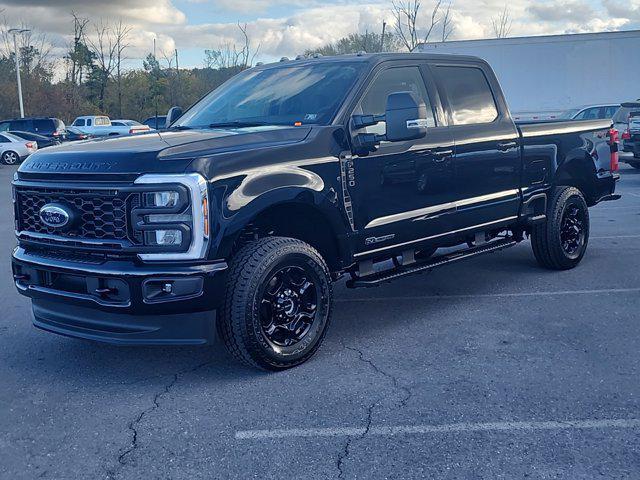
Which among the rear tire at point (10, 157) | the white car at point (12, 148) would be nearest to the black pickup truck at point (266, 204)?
the white car at point (12, 148)

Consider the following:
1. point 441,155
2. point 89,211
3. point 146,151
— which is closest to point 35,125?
point 441,155

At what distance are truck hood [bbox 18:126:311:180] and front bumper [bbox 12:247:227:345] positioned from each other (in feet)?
1.82

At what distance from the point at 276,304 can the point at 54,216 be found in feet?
4.88

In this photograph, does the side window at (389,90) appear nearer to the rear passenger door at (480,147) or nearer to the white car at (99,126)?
the rear passenger door at (480,147)

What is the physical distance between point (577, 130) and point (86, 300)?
525 cm

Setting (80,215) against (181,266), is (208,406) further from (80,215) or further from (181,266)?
(80,215)

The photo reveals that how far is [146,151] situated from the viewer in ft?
15.0

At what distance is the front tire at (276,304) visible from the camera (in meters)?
4.64

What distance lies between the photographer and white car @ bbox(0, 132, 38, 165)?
104ft

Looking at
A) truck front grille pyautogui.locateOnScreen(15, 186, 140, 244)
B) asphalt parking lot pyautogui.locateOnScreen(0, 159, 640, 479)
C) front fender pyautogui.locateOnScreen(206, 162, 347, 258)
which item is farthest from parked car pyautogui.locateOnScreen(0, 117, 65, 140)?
front fender pyautogui.locateOnScreen(206, 162, 347, 258)

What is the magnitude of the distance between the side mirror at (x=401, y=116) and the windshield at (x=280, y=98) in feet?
1.35

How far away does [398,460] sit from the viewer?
12.0 ft

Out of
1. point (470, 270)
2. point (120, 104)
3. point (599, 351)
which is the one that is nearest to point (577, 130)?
point (470, 270)

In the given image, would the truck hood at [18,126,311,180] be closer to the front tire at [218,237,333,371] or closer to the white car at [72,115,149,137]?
the front tire at [218,237,333,371]
